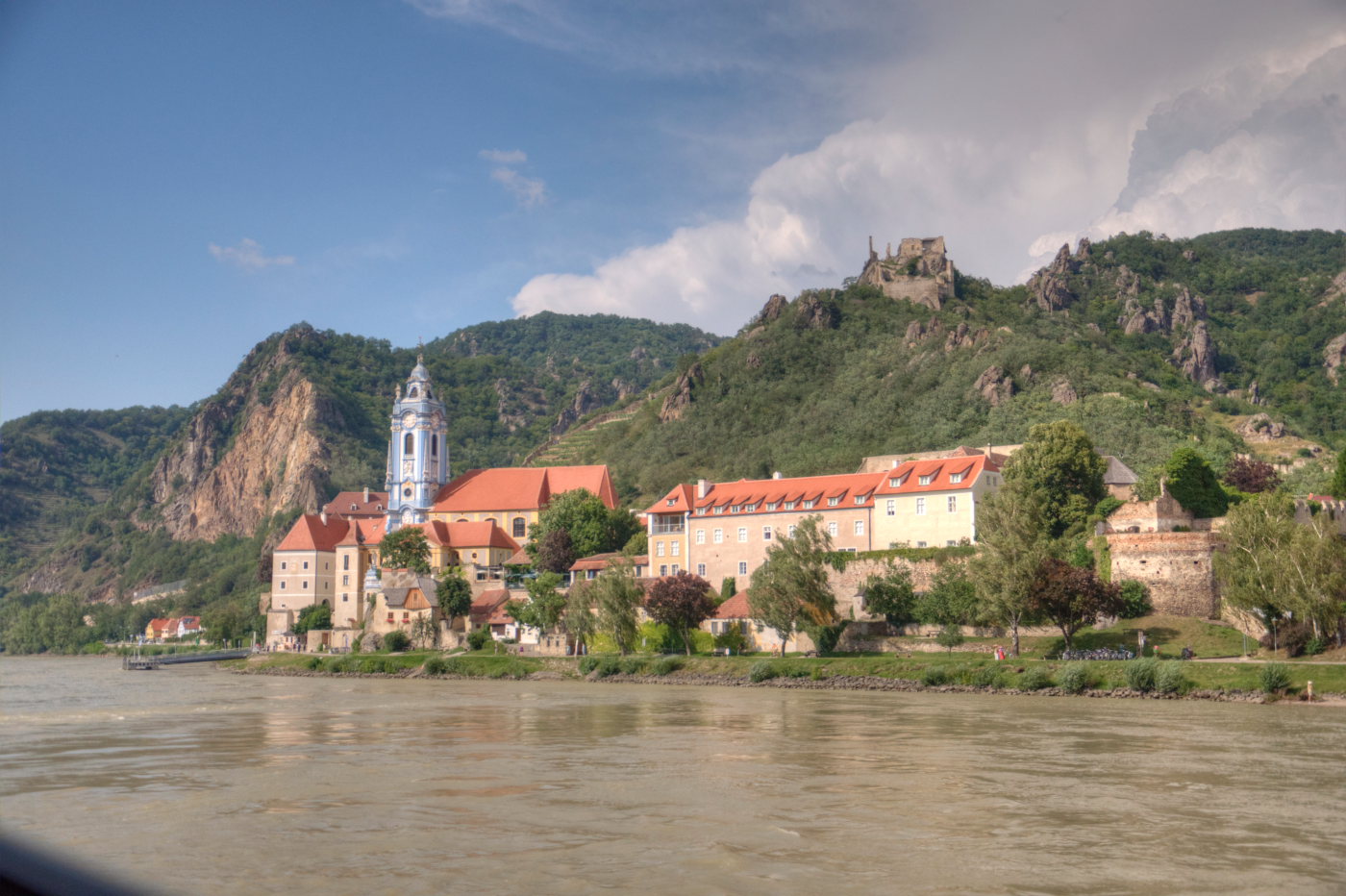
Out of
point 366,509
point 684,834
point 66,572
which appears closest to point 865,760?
point 684,834

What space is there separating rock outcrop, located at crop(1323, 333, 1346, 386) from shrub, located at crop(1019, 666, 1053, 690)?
98.4 meters

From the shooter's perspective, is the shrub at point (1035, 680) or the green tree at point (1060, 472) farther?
the green tree at point (1060, 472)

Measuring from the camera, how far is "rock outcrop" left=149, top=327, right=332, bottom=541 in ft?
558

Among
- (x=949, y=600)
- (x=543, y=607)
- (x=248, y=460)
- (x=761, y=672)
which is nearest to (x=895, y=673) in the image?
(x=761, y=672)

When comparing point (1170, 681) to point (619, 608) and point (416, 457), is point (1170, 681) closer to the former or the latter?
point (619, 608)

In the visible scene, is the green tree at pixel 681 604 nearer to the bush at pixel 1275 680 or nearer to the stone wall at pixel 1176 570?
the stone wall at pixel 1176 570

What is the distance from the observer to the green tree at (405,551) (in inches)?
3123

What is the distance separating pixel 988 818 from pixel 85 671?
243 ft

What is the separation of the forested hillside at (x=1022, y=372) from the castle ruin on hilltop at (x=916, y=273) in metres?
1.60

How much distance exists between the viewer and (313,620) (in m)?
84.2

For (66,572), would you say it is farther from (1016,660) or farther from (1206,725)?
(1206,725)

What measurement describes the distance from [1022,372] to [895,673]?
184ft

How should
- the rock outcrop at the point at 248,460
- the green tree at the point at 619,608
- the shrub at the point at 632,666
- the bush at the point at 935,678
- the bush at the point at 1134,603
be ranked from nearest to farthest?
the bush at the point at 935,678 → the bush at the point at 1134,603 → the shrub at the point at 632,666 → the green tree at the point at 619,608 → the rock outcrop at the point at 248,460

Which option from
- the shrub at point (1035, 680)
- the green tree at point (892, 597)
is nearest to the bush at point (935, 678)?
the shrub at point (1035, 680)
